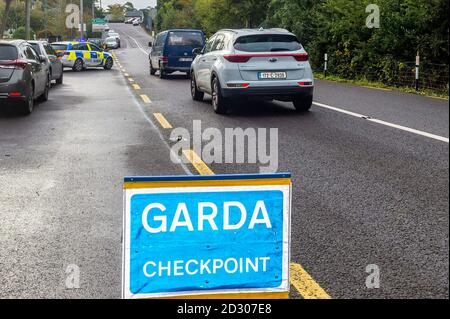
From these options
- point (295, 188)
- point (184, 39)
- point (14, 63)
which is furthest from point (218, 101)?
point (184, 39)

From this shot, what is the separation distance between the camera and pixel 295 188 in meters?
6.71

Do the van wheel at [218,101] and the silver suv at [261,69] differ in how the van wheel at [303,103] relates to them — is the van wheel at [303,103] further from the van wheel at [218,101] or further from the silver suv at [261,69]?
the van wheel at [218,101]

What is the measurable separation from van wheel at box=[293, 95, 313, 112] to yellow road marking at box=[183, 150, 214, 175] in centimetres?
500

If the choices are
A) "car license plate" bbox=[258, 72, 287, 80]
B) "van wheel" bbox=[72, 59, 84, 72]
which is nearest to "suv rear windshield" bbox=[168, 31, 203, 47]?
"van wheel" bbox=[72, 59, 84, 72]

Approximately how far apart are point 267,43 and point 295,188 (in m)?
6.73

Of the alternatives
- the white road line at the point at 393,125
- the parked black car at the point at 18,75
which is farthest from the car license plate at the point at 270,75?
the parked black car at the point at 18,75

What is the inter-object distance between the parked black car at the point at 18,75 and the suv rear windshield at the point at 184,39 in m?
10.8

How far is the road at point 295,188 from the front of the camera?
4.37 meters

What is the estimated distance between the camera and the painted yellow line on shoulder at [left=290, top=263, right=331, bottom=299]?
394cm

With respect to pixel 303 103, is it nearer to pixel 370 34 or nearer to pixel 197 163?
pixel 197 163

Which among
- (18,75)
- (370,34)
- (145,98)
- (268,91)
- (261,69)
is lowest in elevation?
(145,98)

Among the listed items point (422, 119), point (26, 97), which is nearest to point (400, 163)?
point (422, 119)

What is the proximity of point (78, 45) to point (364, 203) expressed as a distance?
1137 inches
